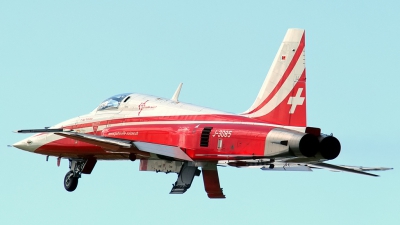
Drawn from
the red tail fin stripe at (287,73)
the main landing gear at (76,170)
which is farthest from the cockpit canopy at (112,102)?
the red tail fin stripe at (287,73)

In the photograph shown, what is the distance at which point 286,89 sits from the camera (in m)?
42.0

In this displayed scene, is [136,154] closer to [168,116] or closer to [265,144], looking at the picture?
[168,116]

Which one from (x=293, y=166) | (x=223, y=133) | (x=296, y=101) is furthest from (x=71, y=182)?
(x=296, y=101)

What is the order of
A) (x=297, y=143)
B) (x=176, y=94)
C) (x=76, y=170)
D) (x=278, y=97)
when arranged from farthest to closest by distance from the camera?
(x=76, y=170) < (x=176, y=94) < (x=278, y=97) < (x=297, y=143)

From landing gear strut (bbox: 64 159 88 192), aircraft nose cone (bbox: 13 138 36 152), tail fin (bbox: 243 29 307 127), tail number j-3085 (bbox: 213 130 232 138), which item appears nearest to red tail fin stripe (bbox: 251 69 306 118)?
tail fin (bbox: 243 29 307 127)

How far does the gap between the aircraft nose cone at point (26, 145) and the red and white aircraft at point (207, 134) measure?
0.84 ft

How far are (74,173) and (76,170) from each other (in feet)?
0.46

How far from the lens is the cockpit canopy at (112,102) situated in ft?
154

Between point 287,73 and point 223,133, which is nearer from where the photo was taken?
point 223,133

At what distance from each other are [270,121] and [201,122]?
2625 millimetres

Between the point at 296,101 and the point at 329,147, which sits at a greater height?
the point at 296,101

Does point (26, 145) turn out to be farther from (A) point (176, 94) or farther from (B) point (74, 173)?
(A) point (176, 94)

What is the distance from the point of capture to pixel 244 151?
4103cm

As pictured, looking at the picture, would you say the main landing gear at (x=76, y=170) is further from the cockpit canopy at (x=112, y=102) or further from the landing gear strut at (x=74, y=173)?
the cockpit canopy at (x=112, y=102)
